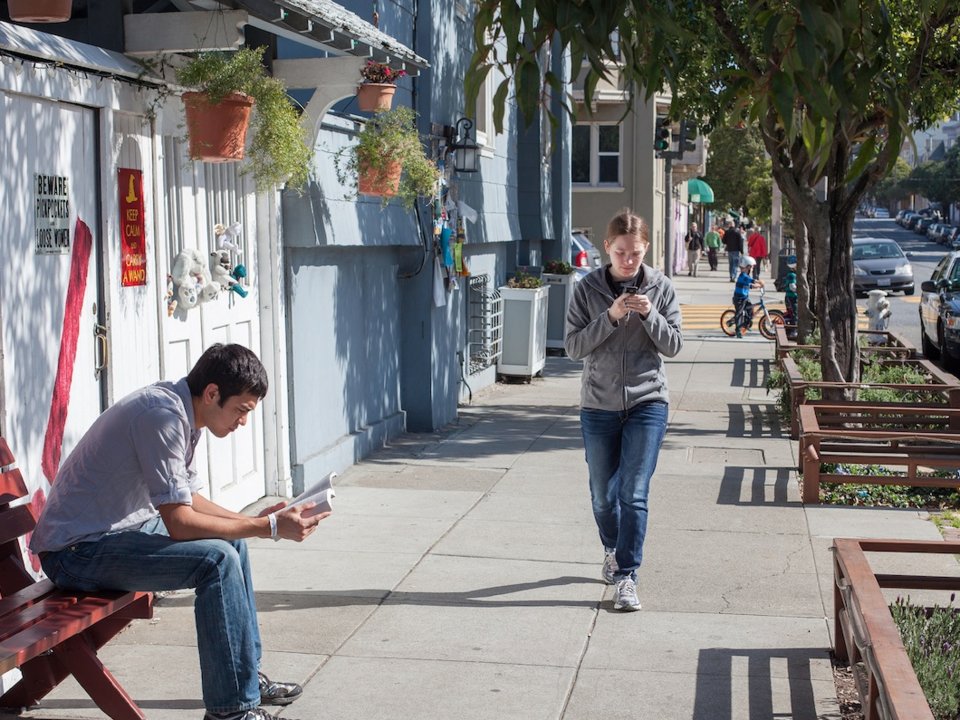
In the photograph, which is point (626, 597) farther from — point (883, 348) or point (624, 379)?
point (883, 348)

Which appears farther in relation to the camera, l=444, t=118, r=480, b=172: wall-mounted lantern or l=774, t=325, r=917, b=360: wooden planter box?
l=774, t=325, r=917, b=360: wooden planter box

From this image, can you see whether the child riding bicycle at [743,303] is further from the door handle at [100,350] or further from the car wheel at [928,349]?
the door handle at [100,350]

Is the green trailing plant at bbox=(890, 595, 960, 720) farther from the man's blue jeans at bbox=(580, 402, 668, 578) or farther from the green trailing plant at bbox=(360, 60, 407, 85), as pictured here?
the green trailing plant at bbox=(360, 60, 407, 85)

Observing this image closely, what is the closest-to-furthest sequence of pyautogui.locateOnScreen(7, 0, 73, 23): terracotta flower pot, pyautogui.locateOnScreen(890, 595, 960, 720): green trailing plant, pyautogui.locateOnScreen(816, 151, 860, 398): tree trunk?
pyautogui.locateOnScreen(890, 595, 960, 720): green trailing plant, pyautogui.locateOnScreen(7, 0, 73, 23): terracotta flower pot, pyautogui.locateOnScreen(816, 151, 860, 398): tree trunk

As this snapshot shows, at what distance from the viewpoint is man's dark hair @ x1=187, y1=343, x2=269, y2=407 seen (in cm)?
443

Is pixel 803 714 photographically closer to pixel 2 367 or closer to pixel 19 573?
pixel 19 573

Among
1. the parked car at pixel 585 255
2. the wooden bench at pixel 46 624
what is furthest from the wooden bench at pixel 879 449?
the parked car at pixel 585 255

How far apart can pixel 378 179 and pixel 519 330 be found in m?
6.13

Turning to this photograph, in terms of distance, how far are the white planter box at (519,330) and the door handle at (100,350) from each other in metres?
9.36

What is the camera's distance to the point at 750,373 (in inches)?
672

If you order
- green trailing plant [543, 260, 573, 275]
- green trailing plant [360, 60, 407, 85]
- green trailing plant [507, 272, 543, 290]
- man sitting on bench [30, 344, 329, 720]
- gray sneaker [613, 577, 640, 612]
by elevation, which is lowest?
gray sneaker [613, 577, 640, 612]

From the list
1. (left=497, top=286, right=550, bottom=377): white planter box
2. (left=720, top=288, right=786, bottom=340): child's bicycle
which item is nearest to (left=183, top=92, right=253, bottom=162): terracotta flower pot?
(left=497, top=286, right=550, bottom=377): white planter box

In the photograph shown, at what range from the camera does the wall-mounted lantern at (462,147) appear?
12.0 meters

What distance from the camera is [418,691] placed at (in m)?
5.12
